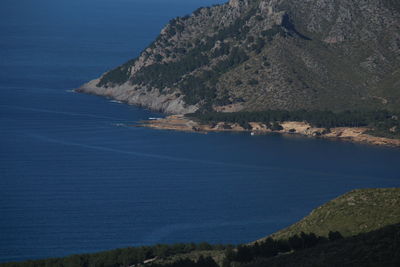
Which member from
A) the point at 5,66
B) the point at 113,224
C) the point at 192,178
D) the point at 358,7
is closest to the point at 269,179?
the point at 192,178

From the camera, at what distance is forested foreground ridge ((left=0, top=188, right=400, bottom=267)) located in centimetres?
5050

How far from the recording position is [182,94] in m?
148

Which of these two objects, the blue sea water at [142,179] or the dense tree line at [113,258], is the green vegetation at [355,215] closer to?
the dense tree line at [113,258]

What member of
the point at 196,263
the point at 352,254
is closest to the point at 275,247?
the point at 196,263

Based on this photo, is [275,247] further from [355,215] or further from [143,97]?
[143,97]

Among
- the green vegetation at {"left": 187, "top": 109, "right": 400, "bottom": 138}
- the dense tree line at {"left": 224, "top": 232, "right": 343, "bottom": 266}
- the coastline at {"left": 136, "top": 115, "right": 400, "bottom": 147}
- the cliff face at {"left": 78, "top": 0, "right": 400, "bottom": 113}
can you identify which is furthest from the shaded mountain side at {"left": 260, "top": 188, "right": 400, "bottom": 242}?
the cliff face at {"left": 78, "top": 0, "right": 400, "bottom": 113}

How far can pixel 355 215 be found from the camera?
64.9 m

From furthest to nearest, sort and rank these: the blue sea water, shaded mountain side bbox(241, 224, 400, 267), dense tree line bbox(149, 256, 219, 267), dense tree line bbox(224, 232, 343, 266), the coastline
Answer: the coastline < the blue sea water < dense tree line bbox(149, 256, 219, 267) < dense tree line bbox(224, 232, 343, 266) < shaded mountain side bbox(241, 224, 400, 267)

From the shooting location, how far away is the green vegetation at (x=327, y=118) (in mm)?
126875

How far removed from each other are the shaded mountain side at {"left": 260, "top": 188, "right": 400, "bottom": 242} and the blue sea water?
1474cm

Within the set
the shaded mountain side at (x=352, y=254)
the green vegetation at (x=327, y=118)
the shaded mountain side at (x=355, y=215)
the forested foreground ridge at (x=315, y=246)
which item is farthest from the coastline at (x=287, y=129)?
the shaded mountain side at (x=352, y=254)

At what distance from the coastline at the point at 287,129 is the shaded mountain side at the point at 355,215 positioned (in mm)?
55980

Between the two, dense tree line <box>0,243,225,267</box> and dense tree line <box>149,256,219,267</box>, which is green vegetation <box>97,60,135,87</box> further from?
dense tree line <box>149,256,219,267</box>

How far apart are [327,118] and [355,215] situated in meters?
65.5
